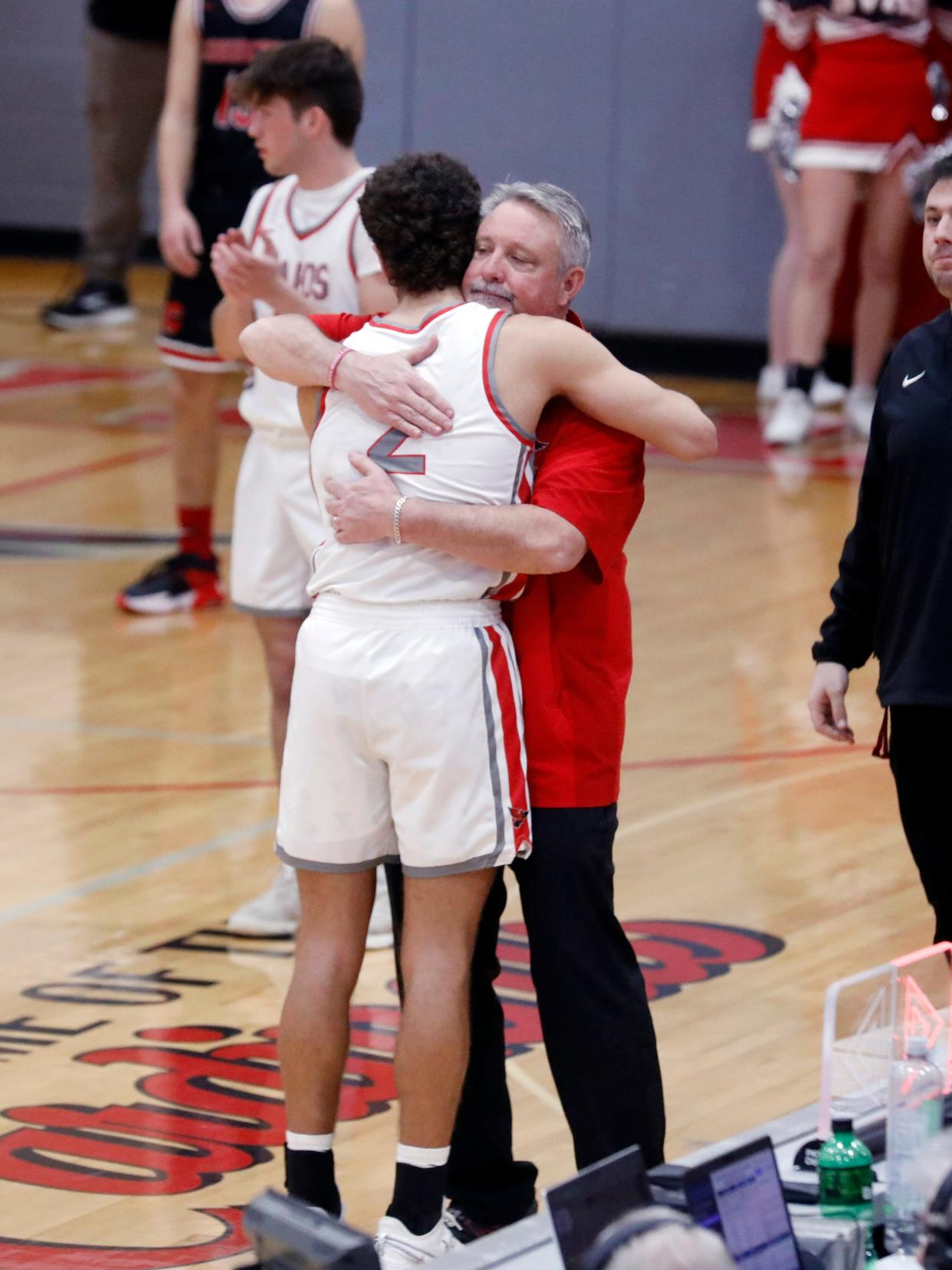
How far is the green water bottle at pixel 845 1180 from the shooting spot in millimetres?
2701

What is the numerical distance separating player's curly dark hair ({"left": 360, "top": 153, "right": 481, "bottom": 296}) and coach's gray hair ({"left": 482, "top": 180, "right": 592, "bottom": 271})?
61 millimetres

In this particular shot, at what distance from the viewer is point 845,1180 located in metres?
2.72

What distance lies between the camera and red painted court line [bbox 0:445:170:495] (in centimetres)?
913

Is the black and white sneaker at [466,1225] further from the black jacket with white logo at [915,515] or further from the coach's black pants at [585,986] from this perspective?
the black jacket with white logo at [915,515]

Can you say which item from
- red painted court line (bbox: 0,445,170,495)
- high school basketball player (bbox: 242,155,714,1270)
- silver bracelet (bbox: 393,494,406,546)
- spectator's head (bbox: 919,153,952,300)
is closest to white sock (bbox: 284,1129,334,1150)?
high school basketball player (bbox: 242,155,714,1270)

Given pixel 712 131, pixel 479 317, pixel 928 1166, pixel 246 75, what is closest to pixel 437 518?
pixel 479 317

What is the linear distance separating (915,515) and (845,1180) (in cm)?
97

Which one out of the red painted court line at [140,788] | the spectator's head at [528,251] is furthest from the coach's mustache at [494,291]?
the red painted court line at [140,788]

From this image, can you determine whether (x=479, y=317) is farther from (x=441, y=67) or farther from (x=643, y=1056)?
(x=441, y=67)

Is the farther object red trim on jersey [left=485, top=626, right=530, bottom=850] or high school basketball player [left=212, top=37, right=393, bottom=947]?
high school basketball player [left=212, top=37, right=393, bottom=947]

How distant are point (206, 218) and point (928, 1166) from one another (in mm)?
4919

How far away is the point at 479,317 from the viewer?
306 cm

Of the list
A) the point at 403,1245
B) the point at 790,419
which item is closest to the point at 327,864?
the point at 403,1245

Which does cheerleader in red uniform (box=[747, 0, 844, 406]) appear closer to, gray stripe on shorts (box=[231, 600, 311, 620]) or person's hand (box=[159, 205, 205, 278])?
person's hand (box=[159, 205, 205, 278])
